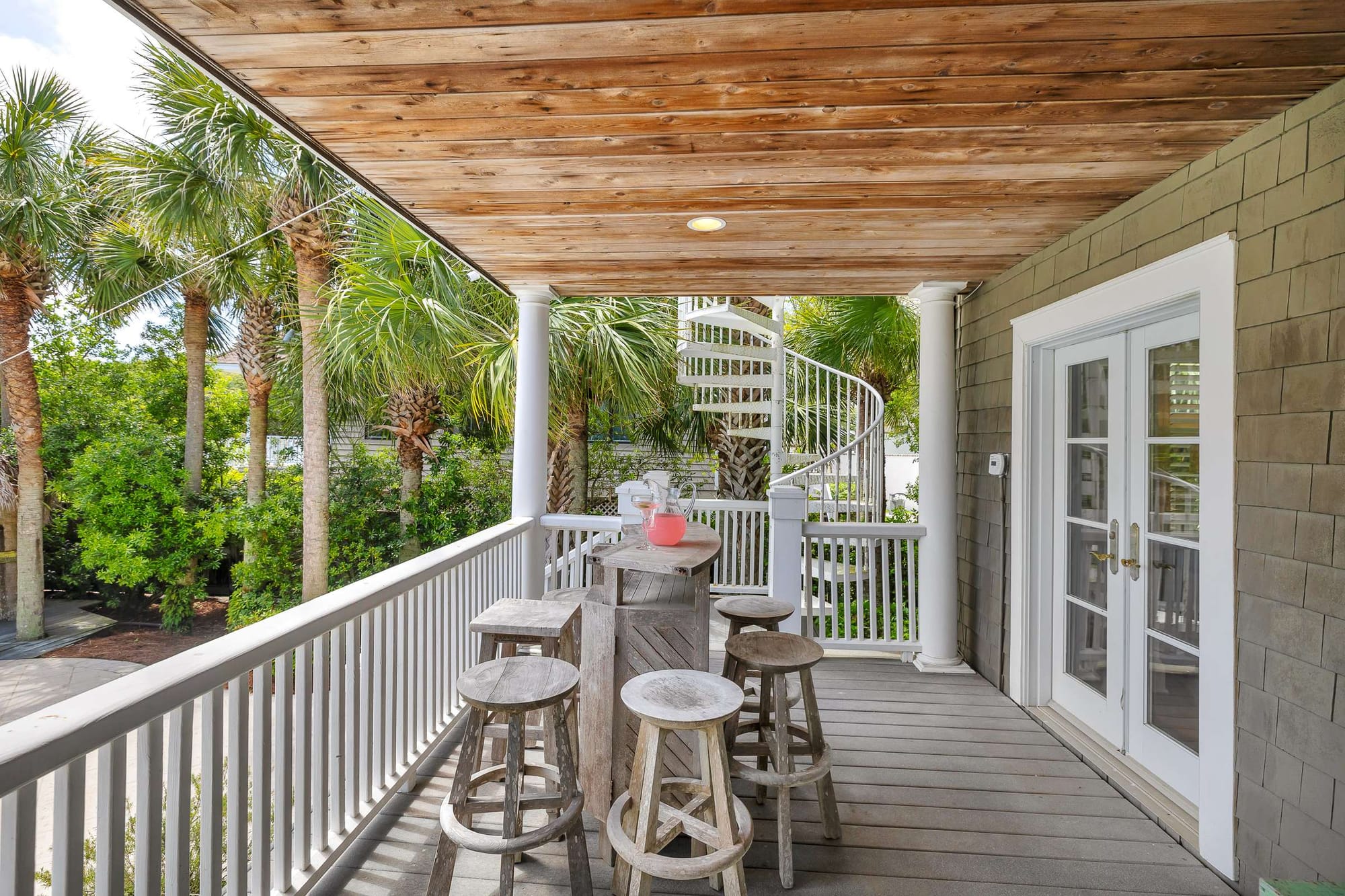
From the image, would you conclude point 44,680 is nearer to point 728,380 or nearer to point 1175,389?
point 728,380

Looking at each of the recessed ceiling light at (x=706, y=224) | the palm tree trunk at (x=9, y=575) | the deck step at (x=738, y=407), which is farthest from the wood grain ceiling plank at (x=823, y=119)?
the palm tree trunk at (x=9, y=575)

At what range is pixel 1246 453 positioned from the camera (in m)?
2.01

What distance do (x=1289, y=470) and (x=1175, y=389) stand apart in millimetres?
702

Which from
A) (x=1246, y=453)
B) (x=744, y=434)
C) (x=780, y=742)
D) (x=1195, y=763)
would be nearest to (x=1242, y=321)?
(x=1246, y=453)

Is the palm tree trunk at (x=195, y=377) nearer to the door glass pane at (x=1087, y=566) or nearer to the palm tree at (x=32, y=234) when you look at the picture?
the palm tree at (x=32, y=234)

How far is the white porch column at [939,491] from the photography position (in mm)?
3980

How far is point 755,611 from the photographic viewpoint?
262 centimetres

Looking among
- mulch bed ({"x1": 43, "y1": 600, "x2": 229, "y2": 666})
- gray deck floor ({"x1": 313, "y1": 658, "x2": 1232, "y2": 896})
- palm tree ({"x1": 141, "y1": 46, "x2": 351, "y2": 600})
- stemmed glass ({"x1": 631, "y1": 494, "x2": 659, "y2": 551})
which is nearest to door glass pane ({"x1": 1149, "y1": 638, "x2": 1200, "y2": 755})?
gray deck floor ({"x1": 313, "y1": 658, "x2": 1232, "y2": 896})

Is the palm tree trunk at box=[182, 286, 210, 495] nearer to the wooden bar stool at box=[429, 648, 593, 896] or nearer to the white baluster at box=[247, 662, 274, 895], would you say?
the white baluster at box=[247, 662, 274, 895]

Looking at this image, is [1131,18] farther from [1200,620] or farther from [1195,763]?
[1195,763]

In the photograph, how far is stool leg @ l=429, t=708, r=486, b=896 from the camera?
1751mm

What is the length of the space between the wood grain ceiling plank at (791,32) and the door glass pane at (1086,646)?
230cm

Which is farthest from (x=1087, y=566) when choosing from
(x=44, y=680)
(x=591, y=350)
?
(x=44, y=680)

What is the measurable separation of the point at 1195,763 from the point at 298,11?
11.4ft
